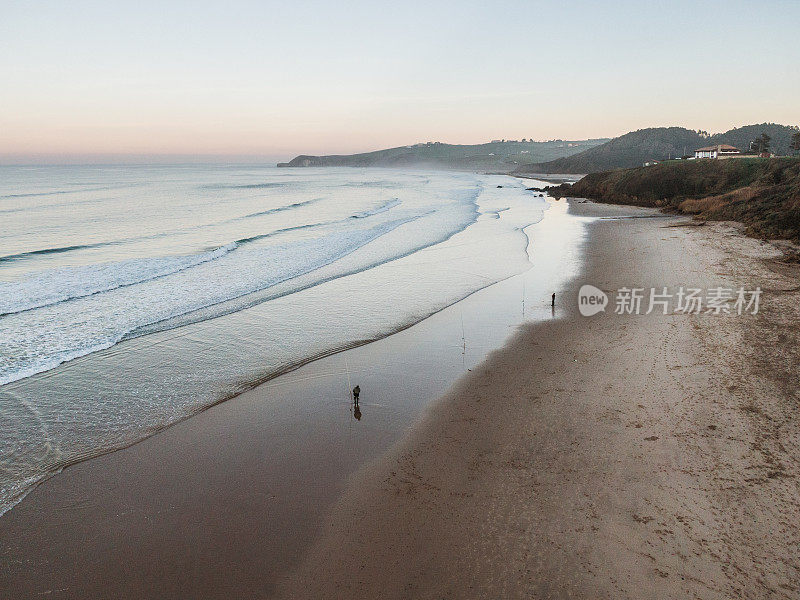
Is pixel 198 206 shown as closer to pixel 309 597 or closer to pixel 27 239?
pixel 27 239

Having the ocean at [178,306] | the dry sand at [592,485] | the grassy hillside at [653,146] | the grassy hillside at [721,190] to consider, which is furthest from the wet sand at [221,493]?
the grassy hillside at [653,146]

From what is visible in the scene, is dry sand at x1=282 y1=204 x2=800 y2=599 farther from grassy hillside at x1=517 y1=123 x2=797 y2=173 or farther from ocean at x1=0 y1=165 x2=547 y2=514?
grassy hillside at x1=517 y1=123 x2=797 y2=173

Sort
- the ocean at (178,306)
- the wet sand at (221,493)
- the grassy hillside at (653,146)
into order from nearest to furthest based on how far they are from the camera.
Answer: the wet sand at (221,493) < the ocean at (178,306) < the grassy hillside at (653,146)

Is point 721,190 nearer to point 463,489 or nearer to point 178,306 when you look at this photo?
point 178,306

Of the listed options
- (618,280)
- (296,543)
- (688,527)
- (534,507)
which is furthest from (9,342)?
(618,280)

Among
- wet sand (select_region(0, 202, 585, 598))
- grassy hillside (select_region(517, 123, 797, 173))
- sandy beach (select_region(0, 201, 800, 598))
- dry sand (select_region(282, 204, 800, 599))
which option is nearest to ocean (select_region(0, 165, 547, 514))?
wet sand (select_region(0, 202, 585, 598))

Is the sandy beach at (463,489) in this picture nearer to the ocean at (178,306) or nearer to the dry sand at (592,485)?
the dry sand at (592,485)
